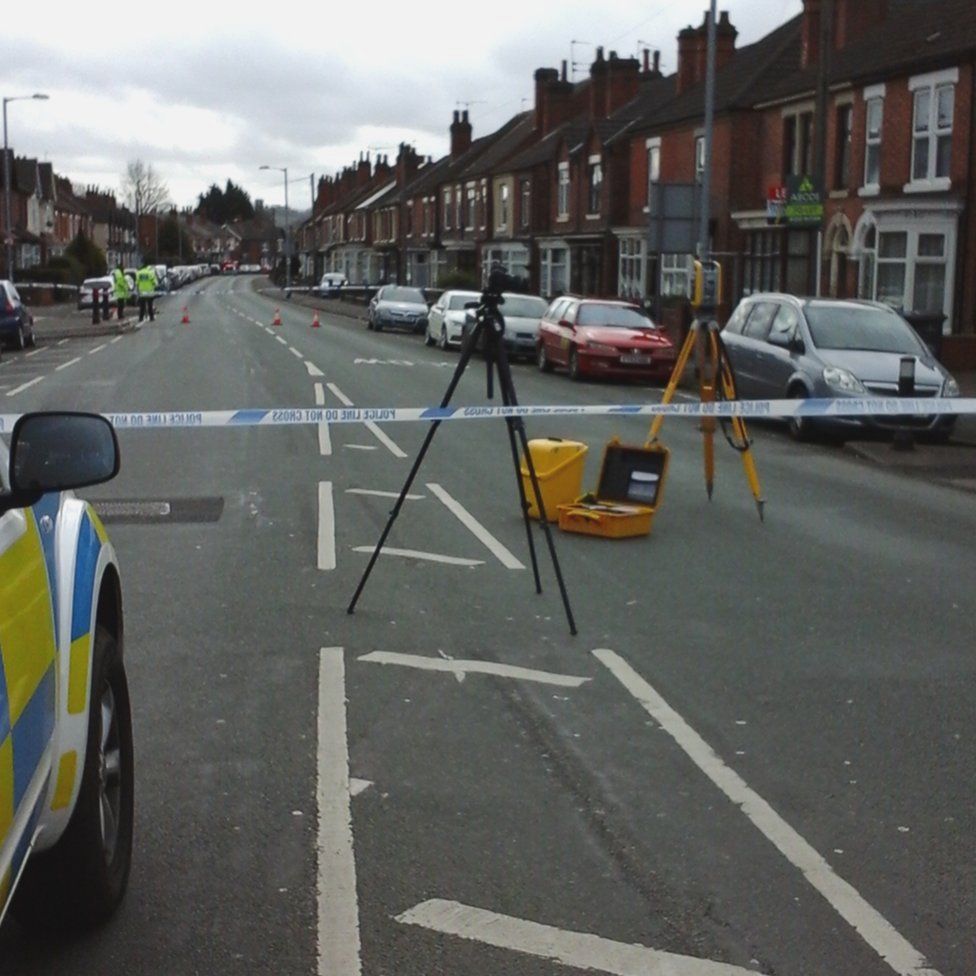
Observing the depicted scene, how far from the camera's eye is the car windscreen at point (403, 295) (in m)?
47.4

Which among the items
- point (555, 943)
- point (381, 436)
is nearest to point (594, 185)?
point (381, 436)

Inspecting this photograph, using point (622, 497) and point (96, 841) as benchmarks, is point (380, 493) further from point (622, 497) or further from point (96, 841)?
point (96, 841)

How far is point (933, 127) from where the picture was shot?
1213 inches

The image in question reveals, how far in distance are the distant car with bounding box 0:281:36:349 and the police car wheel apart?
30705 mm

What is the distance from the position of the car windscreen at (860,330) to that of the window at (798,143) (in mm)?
19418

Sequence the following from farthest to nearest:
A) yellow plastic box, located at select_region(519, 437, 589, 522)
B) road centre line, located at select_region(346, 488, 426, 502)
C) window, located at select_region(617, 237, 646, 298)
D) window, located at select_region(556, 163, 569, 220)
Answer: window, located at select_region(556, 163, 569, 220), window, located at select_region(617, 237, 646, 298), road centre line, located at select_region(346, 488, 426, 502), yellow plastic box, located at select_region(519, 437, 589, 522)

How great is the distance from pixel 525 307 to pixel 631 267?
17.7m

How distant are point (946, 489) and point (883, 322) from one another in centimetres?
531

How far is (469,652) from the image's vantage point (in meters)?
7.30

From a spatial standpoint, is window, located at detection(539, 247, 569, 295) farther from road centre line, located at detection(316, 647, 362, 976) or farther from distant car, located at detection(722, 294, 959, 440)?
road centre line, located at detection(316, 647, 362, 976)

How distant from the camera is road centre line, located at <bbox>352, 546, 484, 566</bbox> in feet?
31.4

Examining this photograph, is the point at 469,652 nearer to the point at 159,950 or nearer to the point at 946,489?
the point at 159,950

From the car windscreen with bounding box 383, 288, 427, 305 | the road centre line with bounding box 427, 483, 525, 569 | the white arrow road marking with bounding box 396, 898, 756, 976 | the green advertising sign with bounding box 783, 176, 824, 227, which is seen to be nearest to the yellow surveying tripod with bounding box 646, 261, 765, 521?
the road centre line with bounding box 427, 483, 525, 569

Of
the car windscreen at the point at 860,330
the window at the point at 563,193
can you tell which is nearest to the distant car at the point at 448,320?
the car windscreen at the point at 860,330
